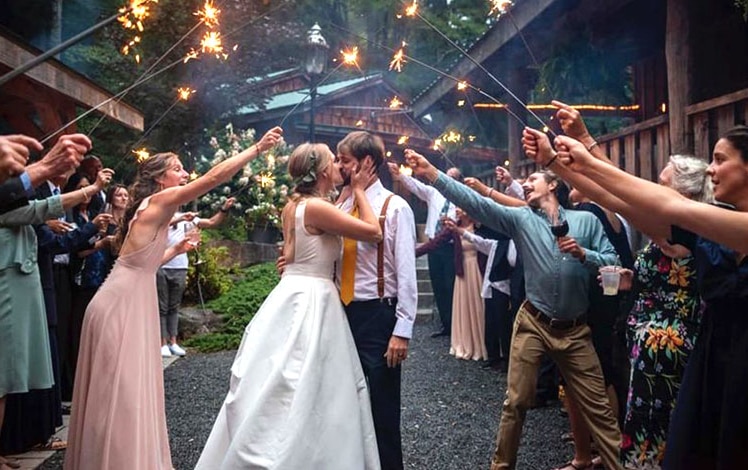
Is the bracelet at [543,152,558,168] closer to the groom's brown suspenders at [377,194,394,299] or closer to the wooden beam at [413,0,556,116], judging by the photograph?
the groom's brown suspenders at [377,194,394,299]

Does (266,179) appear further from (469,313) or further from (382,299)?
(382,299)

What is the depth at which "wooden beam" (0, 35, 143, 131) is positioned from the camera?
498cm

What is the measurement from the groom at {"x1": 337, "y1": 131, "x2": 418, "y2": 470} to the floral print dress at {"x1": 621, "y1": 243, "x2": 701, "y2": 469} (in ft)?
4.33

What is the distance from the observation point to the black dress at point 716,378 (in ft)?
7.23

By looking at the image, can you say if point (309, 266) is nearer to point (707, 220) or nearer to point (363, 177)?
point (363, 177)

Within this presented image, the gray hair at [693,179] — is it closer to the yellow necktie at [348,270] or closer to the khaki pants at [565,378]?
the khaki pants at [565,378]

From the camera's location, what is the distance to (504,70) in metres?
Result: 9.23

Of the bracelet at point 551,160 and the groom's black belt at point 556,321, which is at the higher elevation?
the bracelet at point 551,160

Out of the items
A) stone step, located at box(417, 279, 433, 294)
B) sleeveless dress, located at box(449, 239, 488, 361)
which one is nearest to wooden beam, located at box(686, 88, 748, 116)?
sleeveless dress, located at box(449, 239, 488, 361)

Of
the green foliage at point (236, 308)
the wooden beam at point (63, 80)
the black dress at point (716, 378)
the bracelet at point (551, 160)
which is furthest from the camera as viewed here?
the green foliage at point (236, 308)

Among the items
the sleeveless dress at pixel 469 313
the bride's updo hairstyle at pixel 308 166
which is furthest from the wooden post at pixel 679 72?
the sleeveless dress at pixel 469 313

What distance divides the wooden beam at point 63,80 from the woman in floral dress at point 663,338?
5.16 meters

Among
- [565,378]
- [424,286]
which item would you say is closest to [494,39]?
[565,378]

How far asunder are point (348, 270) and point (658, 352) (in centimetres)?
180
